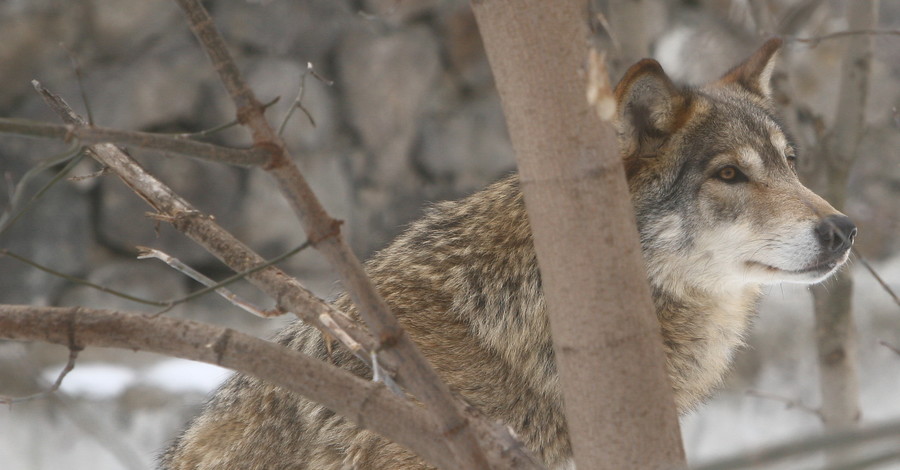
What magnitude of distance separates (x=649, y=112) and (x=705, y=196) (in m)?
0.28

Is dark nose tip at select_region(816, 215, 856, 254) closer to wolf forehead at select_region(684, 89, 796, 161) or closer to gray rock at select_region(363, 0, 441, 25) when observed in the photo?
wolf forehead at select_region(684, 89, 796, 161)

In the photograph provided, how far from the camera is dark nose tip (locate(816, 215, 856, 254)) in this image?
2.50m

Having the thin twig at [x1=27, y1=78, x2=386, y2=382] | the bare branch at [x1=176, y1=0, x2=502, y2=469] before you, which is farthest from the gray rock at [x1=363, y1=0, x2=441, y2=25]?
the bare branch at [x1=176, y1=0, x2=502, y2=469]

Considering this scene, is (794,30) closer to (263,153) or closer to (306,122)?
(306,122)

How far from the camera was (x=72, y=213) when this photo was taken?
278 inches

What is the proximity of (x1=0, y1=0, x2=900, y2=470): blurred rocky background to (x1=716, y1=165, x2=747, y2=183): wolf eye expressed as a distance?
3.91m

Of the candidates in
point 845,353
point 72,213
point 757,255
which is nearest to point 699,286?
point 757,255

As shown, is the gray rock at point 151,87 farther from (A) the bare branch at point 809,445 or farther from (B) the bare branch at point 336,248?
(A) the bare branch at point 809,445

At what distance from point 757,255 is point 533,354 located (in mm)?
687

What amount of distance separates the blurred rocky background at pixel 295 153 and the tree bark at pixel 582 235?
5031mm

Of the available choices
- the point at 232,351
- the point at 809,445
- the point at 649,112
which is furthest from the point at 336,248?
the point at 649,112

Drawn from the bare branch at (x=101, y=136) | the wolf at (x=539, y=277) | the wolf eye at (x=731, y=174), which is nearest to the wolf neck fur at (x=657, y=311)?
the wolf at (x=539, y=277)

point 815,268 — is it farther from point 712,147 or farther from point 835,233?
point 712,147

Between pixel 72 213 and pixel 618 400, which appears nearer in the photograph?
pixel 618 400
